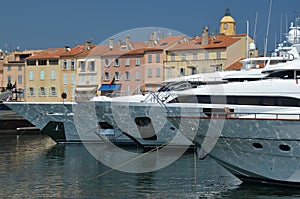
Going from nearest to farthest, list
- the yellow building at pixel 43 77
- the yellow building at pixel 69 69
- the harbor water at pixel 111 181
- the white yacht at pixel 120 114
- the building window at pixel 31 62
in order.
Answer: the harbor water at pixel 111 181 < the white yacht at pixel 120 114 < the yellow building at pixel 69 69 < the yellow building at pixel 43 77 < the building window at pixel 31 62

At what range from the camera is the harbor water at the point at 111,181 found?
71.4ft

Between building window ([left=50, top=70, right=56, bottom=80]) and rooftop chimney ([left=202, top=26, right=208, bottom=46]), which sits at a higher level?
rooftop chimney ([left=202, top=26, right=208, bottom=46])

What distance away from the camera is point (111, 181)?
24.9m

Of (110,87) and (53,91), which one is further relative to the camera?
(53,91)

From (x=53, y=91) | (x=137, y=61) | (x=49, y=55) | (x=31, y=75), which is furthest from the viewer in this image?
(x=31, y=75)

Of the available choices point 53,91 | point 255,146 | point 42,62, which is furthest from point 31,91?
point 255,146

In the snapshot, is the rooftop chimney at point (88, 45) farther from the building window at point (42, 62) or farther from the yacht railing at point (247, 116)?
the yacht railing at point (247, 116)

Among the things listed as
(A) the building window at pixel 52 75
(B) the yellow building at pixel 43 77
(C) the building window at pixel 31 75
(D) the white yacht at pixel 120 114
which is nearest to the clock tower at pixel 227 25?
(B) the yellow building at pixel 43 77

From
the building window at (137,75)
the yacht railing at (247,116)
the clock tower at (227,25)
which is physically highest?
the clock tower at (227,25)

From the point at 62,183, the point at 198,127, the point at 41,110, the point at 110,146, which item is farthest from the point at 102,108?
the point at 198,127

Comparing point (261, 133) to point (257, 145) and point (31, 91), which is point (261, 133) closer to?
point (257, 145)

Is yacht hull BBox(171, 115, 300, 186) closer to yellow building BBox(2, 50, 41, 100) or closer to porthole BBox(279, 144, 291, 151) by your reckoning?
porthole BBox(279, 144, 291, 151)

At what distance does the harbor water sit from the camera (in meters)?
21.8

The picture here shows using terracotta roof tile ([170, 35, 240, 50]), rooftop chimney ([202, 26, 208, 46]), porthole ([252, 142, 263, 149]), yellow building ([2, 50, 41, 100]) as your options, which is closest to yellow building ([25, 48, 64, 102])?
yellow building ([2, 50, 41, 100])
